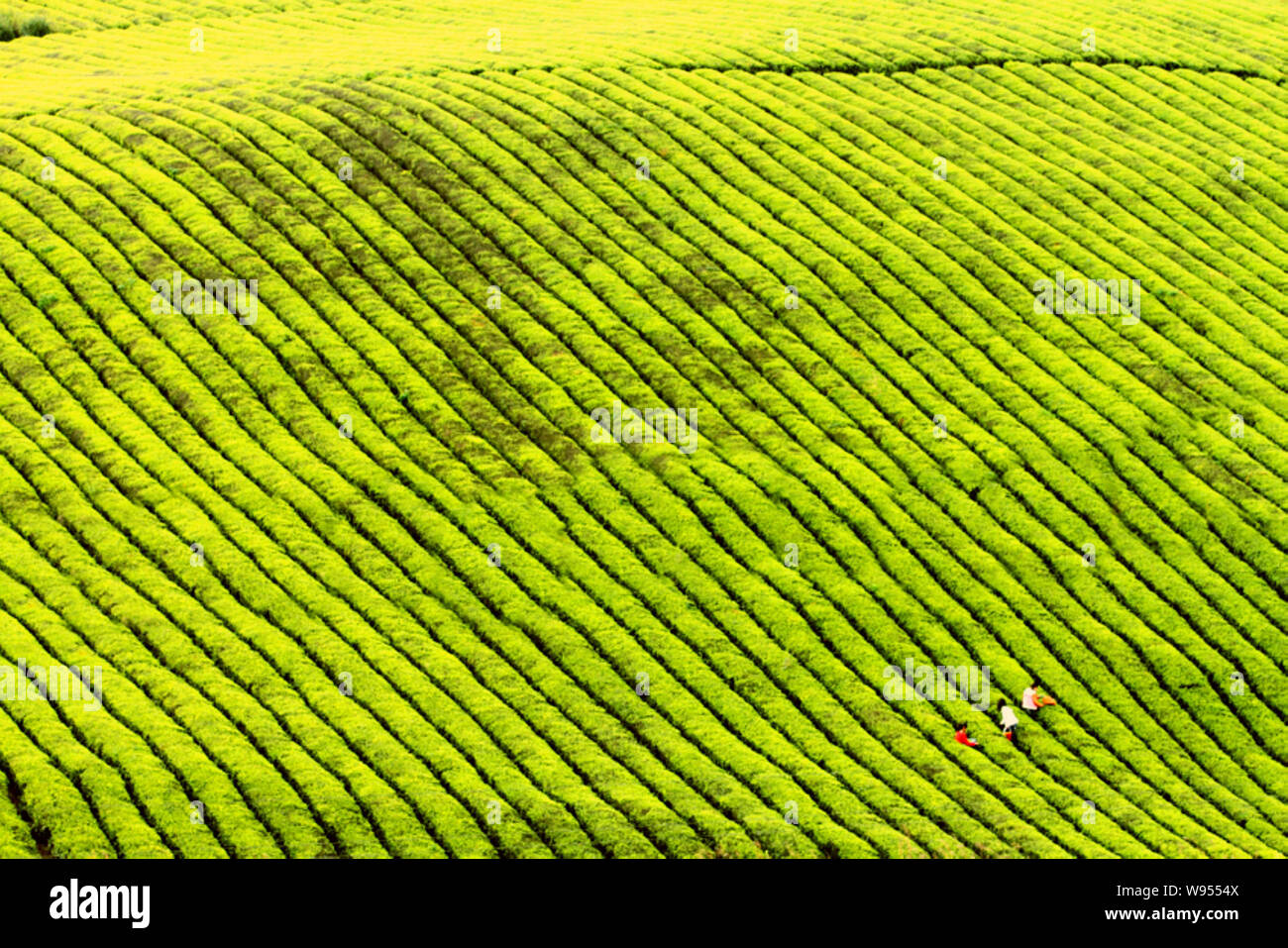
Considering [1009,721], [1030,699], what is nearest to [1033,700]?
[1030,699]

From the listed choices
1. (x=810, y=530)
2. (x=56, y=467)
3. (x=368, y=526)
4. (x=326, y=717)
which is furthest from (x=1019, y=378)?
(x=56, y=467)

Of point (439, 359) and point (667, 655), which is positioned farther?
point (439, 359)

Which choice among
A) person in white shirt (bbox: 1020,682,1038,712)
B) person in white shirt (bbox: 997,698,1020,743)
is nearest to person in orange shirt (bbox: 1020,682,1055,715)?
person in white shirt (bbox: 1020,682,1038,712)

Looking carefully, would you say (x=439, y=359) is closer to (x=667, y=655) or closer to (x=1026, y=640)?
(x=667, y=655)

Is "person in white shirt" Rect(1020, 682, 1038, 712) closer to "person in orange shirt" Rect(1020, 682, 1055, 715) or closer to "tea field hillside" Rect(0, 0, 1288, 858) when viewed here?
"person in orange shirt" Rect(1020, 682, 1055, 715)

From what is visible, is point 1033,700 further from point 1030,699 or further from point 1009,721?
point 1009,721

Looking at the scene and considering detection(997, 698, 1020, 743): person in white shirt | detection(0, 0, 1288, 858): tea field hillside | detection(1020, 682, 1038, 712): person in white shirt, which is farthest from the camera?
detection(1020, 682, 1038, 712): person in white shirt
